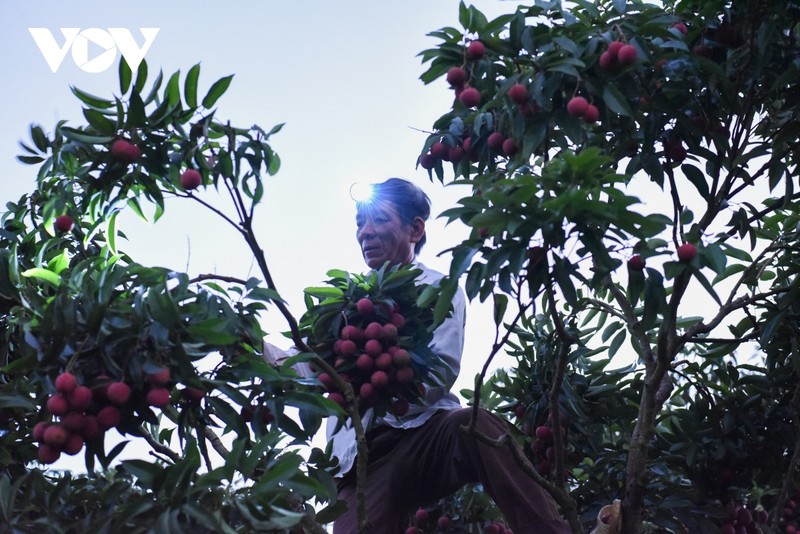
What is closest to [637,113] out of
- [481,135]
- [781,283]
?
[481,135]

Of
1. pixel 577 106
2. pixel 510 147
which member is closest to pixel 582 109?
pixel 577 106

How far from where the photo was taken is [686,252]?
6.79 feet

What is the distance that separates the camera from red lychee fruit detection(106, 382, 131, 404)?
1.79m

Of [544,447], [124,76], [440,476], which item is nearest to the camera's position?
[124,76]

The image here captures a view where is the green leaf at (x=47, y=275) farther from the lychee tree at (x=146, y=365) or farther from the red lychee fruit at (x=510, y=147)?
the red lychee fruit at (x=510, y=147)

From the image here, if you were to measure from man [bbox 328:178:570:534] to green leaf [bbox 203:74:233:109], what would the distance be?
717 millimetres

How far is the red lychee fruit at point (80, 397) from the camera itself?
1776 mm

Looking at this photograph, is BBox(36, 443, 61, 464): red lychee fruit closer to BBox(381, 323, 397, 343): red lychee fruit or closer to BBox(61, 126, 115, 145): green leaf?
BBox(61, 126, 115, 145): green leaf

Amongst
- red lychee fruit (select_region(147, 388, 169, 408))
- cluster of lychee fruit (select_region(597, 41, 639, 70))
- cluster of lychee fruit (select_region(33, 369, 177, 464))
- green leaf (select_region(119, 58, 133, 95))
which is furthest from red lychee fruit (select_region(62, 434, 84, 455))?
cluster of lychee fruit (select_region(597, 41, 639, 70))

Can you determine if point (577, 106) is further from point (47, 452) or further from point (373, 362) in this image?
point (47, 452)

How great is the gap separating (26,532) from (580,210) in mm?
1198

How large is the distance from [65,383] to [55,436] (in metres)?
0.10

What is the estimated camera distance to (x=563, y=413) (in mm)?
2807

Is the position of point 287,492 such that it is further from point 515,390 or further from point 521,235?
point 515,390
